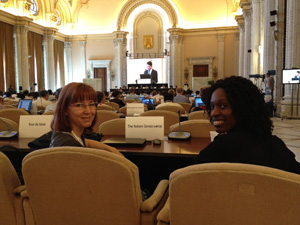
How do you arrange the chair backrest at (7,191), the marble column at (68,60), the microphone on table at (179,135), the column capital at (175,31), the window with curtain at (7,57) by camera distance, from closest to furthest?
the chair backrest at (7,191)
the microphone on table at (179,135)
the window with curtain at (7,57)
the column capital at (175,31)
the marble column at (68,60)

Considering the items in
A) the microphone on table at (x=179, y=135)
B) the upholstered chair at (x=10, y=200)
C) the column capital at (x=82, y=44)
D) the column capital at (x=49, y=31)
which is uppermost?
the column capital at (x=49, y=31)

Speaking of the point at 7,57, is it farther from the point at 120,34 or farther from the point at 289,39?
the point at 289,39

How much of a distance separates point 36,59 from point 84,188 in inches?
703

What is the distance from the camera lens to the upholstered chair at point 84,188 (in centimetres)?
123

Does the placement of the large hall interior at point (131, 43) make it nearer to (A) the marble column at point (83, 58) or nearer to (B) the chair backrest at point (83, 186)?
(A) the marble column at point (83, 58)

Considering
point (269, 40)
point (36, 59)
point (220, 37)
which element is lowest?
point (269, 40)

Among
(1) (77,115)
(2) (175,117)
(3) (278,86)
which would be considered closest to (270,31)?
(3) (278,86)

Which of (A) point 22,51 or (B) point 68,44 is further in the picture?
(B) point 68,44

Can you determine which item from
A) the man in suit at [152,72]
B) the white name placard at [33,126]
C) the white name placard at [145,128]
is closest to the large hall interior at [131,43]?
the man in suit at [152,72]

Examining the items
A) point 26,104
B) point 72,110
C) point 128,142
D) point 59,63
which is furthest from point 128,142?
point 59,63

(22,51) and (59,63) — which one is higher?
(22,51)

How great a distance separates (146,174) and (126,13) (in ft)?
63.0

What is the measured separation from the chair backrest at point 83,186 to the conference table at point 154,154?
691 millimetres

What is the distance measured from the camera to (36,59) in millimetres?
17406
